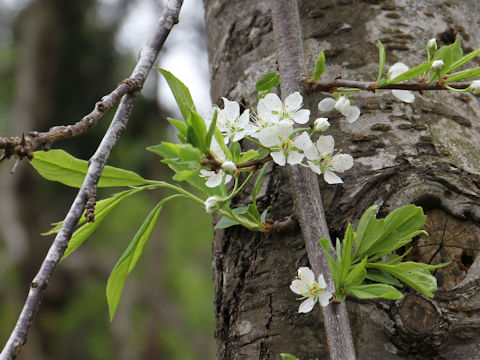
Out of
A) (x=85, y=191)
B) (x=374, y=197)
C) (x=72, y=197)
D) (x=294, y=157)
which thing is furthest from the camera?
(x=72, y=197)

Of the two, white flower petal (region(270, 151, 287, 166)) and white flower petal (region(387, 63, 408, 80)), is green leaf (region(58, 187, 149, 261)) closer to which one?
white flower petal (region(270, 151, 287, 166))

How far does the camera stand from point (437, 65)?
0.80 meters

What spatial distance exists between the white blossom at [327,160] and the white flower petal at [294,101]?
65 millimetres

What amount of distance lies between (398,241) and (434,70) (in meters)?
0.28

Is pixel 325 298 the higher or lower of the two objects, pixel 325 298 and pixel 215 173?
the lower

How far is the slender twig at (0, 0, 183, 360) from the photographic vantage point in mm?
559

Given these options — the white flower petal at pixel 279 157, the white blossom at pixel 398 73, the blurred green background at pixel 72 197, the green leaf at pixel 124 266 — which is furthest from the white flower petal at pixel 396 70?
the blurred green background at pixel 72 197

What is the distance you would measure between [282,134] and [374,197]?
0.80 feet

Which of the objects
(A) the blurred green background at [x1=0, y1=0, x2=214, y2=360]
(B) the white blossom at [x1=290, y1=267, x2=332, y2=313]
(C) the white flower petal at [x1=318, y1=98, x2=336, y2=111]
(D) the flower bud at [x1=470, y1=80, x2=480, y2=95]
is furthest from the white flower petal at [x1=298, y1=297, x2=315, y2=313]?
(A) the blurred green background at [x1=0, y1=0, x2=214, y2=360]

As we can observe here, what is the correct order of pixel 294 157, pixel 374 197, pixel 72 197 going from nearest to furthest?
pixel 294 157, pixel 374 197, pixel 72 197

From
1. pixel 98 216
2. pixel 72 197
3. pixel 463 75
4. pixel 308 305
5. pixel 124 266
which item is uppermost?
pixel 72 197

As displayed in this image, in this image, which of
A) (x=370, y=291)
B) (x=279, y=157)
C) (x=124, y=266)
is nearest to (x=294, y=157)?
(x=279, y=157)

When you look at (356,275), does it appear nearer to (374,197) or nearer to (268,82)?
(374,197)

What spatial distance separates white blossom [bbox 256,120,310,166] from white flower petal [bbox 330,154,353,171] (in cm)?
9
